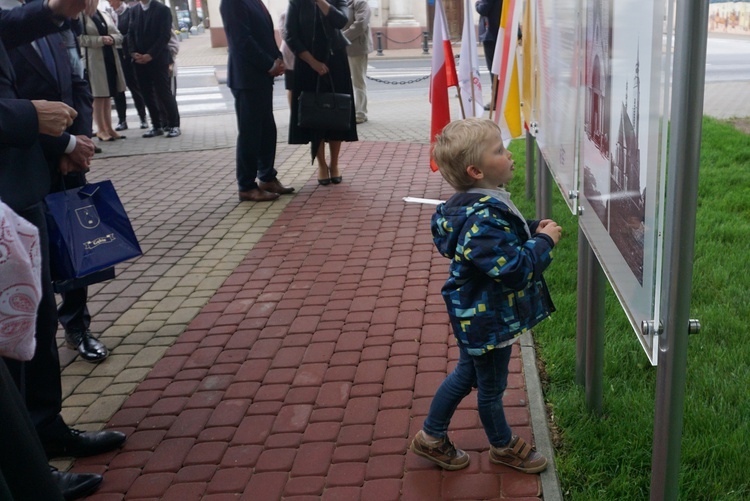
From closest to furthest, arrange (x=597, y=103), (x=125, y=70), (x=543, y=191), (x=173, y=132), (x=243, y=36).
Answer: (x=597, y=103) < (x=543, y=191) < (x=243, y=36) < (x=125, y=70) < (x=173, y=132)

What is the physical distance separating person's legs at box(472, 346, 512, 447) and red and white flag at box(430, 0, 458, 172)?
10.8 ft

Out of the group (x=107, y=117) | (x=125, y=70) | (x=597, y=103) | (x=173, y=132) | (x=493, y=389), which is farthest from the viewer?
(x=173, y=132)

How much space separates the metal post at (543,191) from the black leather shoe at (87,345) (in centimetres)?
284

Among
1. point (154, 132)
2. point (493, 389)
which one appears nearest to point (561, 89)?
point (493, 389)

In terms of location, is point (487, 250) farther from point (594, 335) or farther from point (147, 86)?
point (147, 86)

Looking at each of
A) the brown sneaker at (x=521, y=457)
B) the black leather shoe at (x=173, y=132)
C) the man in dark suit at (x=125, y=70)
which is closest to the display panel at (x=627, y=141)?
the brown sneaker at (x=521, y=457)

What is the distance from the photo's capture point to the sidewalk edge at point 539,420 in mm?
3092

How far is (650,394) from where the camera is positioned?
3654 millimetres

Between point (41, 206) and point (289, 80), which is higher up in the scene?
point (41, 206)

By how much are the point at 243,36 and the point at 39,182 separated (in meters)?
4.48

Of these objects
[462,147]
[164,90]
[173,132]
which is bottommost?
[173,132]

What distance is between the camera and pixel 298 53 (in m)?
7.86

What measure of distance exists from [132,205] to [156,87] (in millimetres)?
4358

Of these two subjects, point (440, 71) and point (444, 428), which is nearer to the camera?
point (444, 428)
